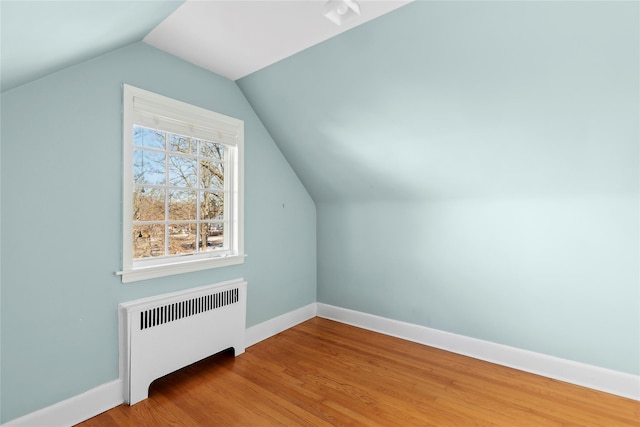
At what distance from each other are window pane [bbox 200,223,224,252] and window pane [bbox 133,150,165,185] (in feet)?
1.91

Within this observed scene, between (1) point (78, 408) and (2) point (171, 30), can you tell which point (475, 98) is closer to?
(2) point (171, 30)

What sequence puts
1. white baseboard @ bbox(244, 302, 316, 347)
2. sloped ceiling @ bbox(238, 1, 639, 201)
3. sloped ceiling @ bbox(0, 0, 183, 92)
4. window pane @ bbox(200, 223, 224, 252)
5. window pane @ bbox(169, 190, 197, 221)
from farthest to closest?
white baseboard @ bbox(244, 302, 316, 347)
window pane @ bbox(200, 223, 224, 252)
window pane @ bbox(169, 190, 197, 221)
sloped ceiling @ bbox(238, 1, 639, 201)
sloped ceiling @ bbox(0, 0, 183, 92)

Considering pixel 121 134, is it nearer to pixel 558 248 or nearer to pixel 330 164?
pixel 330 164

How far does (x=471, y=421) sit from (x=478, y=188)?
1781mm

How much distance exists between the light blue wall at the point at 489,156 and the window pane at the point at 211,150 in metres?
0.59

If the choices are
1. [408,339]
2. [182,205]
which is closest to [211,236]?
[182,205]

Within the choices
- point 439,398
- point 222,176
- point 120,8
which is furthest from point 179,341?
point 120,8

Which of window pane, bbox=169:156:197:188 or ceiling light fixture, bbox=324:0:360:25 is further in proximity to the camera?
window pane, bbox=169:156:197:188

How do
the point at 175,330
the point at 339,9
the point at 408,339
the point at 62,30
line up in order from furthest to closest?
the point at 408,339
the point at 175,330
the point at 339,9
the point at 62,30

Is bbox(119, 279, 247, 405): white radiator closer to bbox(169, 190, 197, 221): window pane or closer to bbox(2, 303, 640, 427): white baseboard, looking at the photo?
bbox(2, 303, 640, 427): white baseboard

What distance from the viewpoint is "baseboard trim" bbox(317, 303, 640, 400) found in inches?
91.5

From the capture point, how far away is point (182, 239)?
2756 millimetres

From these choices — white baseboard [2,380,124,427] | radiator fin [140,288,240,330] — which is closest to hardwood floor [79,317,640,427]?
white baseboard [2,380,124,427]

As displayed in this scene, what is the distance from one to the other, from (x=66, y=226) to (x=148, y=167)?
73 centimetres
